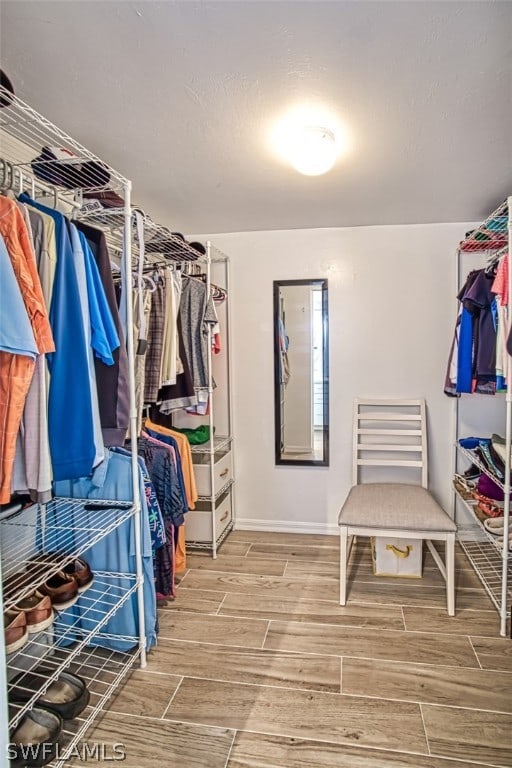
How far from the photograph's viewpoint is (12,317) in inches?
43.7

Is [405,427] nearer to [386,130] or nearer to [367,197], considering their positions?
[367,197]

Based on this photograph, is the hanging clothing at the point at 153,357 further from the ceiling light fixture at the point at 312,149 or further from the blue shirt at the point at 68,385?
the ceiling light fixture at the point at 312,149

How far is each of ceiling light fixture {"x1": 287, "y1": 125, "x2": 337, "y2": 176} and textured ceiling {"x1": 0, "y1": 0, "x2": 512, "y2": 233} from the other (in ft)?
0.29

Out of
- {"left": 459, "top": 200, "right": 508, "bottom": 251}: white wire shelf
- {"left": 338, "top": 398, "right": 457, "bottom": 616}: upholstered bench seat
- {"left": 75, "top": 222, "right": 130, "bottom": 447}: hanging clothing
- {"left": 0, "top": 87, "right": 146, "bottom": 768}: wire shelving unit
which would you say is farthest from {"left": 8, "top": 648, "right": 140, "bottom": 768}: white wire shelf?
{"left": 459, "top": 200, "right": 508, "bottom": 251}: white wire shelf

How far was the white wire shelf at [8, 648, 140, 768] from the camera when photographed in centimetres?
143

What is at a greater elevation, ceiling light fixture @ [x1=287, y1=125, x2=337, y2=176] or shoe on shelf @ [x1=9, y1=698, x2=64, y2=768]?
ceiling light fixture @ [x1=287, y1=125, x2=337, y2=176]

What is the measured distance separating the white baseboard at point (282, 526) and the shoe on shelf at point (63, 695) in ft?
5.59

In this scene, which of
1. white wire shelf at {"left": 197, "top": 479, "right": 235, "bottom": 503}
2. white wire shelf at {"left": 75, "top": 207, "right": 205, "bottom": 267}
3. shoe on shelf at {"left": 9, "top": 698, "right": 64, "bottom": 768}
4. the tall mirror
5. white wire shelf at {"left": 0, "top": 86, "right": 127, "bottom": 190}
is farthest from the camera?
the tall mirror

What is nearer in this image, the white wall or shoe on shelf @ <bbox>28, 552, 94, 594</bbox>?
shoe on shelf @ <bbox>28, 552, 94, 594</bbox>

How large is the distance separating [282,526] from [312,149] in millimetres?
2472

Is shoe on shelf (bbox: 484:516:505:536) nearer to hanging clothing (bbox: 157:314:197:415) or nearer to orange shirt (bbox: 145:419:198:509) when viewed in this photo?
orange shirt (bbox: 145:419:198:509)

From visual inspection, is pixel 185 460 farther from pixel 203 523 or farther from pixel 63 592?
pixel 63 592

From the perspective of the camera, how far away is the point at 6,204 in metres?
1.18

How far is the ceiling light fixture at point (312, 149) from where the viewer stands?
176cm
